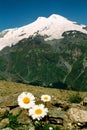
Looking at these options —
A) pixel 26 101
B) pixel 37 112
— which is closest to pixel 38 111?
pixel 37 112

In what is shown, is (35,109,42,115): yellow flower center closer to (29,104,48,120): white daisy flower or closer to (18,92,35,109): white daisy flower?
(29,104,48,120): white daisy flower

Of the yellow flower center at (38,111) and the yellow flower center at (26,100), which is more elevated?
the yellow flower center at (26,100)

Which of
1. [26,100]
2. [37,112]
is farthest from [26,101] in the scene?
[37,112]

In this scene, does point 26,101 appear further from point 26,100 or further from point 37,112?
point 37,112

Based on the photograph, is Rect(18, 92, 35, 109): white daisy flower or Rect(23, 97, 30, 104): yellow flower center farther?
Rect(23, 97, 30, 104): yellow flower center

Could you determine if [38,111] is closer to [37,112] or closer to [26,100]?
[37,112]

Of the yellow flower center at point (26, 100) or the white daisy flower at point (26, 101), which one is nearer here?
the white daisy flower at point (26, 101)

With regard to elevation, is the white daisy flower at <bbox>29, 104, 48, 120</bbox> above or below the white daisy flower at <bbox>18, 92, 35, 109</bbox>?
below

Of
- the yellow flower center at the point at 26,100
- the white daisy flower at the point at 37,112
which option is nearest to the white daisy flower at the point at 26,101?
the yellow flower center at the point at 26,100

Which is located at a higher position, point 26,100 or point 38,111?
point 26,100

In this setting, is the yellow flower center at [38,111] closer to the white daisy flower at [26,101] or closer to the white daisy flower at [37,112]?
the white daisy flower at [37,112]

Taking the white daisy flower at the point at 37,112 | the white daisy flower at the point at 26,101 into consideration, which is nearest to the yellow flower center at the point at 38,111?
the white daisy flower at the point at 37,112

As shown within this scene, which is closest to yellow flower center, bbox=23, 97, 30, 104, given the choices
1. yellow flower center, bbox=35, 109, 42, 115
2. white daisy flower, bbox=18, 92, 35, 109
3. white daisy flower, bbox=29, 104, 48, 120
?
white daisy flower, bbox=18, 92, 35, 109

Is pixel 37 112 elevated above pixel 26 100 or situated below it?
below
